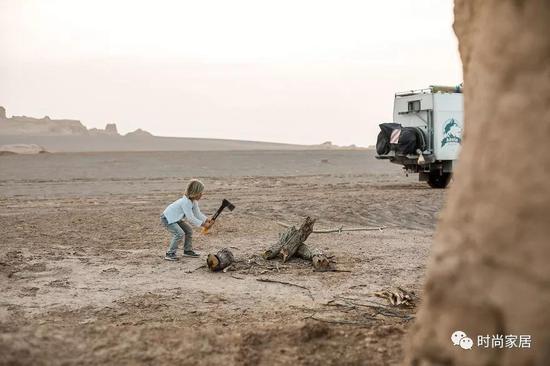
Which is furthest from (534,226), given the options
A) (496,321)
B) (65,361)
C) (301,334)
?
(65,361)

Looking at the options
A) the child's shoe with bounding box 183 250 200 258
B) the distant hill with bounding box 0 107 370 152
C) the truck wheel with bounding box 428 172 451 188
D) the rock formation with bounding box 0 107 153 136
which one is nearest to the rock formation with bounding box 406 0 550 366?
the child's shoe with bounding box 183 250 200 258

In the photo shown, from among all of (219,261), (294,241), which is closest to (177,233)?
(219,261)

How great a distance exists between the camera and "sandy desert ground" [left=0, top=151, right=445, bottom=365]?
4824mm

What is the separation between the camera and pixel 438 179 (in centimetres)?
2080

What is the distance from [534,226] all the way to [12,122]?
129m

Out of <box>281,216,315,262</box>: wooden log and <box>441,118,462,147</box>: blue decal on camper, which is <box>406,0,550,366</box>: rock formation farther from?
<box>441,118,462,147</box>: blue decal on camper

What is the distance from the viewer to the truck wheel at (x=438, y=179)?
20594 mm

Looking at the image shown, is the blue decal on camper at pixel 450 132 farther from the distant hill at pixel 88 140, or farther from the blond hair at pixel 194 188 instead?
the distant hill at pixel 88 140

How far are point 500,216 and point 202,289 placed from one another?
4497mm

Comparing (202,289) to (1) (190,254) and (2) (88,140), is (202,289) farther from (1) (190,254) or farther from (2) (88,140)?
(2) (88,140)

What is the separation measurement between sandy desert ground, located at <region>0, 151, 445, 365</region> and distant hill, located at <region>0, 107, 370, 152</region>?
2779 inches

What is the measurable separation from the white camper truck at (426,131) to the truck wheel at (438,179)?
0.11 ft

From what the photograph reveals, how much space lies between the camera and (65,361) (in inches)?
179

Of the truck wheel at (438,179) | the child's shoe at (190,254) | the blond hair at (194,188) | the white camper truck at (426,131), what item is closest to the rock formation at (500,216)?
the blond hair at (194,188)
